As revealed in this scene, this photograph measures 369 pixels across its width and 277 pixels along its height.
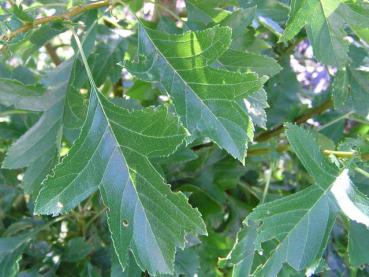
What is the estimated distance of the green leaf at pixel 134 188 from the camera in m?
0.77

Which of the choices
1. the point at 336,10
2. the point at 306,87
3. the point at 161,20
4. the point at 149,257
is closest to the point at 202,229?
the point at 149,257

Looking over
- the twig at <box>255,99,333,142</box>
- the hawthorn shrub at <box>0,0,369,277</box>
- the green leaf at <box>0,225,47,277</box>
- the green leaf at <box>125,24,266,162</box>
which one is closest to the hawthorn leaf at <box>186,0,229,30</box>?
the hawthorn shrub at <box>0,0,369,277</box>

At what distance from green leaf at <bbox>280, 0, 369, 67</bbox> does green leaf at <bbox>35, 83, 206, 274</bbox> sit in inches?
9.0

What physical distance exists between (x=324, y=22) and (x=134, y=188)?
351 millimetres

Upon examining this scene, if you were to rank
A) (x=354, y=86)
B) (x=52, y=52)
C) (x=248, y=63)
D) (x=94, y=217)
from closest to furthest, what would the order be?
1. (x=248, y=63)
2. (x=354, y=86)
3. (x=94, y=217)
4. (x=52, y=52)

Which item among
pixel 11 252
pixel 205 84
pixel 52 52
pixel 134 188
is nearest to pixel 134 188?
pixel 134 188

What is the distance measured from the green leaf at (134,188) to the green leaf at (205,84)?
0.05 metres

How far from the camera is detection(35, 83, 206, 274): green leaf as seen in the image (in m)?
0.77

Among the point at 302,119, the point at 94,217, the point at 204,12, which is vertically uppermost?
the point at 204,12

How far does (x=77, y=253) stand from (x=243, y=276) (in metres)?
0.33

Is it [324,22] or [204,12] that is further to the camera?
[204,12]

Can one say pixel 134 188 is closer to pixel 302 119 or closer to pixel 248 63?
pixel 248 63

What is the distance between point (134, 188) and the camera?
2.58 feet

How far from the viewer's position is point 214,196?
118cm
